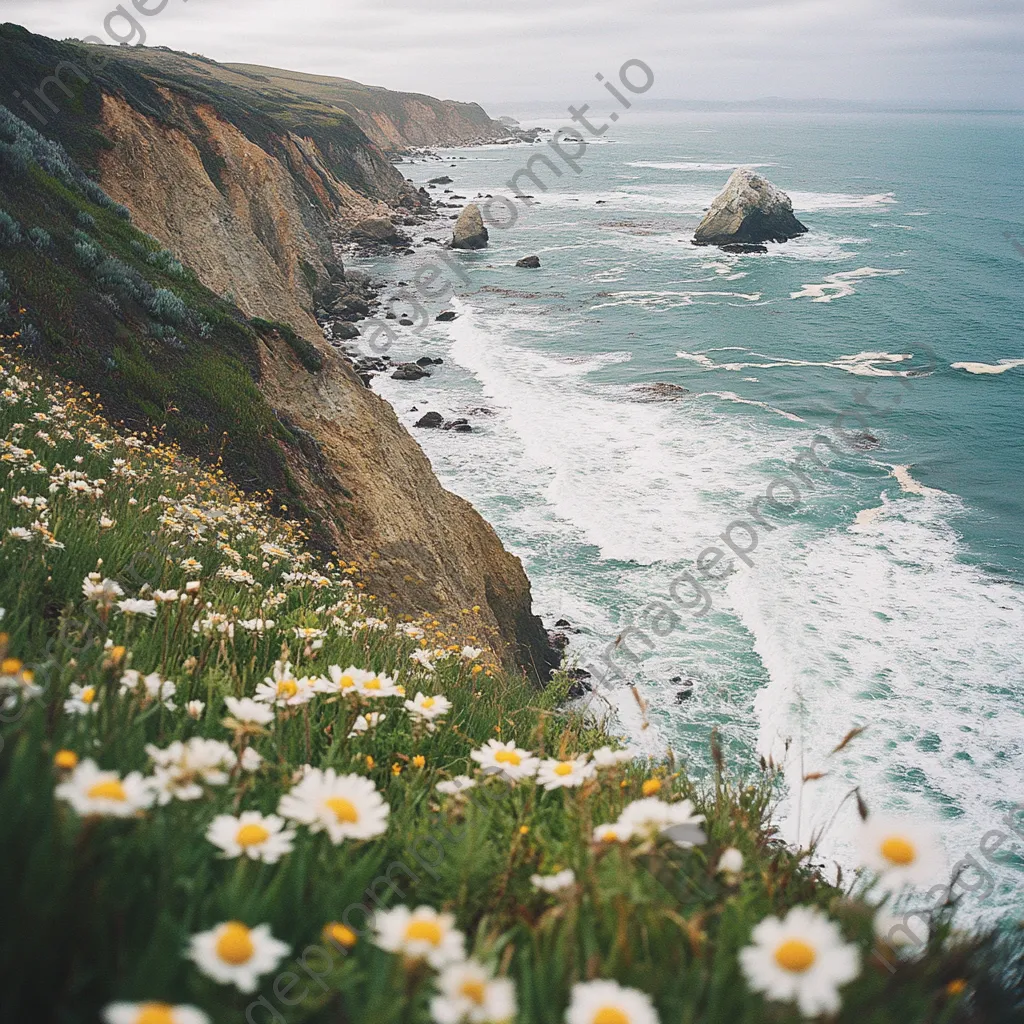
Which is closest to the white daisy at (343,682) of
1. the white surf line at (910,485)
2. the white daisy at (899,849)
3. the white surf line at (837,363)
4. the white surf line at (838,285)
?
the white daisy at (899,849)

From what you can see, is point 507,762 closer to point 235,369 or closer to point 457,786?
point 457,786

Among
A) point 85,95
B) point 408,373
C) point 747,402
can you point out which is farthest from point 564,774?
point 408,373

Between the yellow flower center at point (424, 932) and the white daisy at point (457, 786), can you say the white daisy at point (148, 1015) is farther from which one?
the white daisy at point (457, 786)

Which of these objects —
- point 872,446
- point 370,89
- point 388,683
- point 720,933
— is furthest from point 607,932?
point 370,89

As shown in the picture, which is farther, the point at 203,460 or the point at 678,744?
the point at 678,744

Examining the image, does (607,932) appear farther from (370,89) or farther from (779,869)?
(370,89)

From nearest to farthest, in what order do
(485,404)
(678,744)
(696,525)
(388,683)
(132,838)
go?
(132,838) → (388,683) → (678,744) → (696,525) → (485,404)

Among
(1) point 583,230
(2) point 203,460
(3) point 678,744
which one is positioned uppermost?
(1) point 583,230
